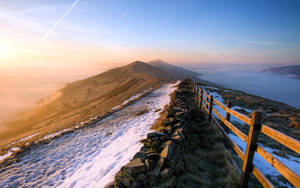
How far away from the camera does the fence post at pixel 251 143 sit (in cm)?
287

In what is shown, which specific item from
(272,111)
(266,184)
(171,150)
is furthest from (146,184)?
(272,111)

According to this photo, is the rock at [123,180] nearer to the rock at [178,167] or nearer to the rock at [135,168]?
the rock at [135,168]

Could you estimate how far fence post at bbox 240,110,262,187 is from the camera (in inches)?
113

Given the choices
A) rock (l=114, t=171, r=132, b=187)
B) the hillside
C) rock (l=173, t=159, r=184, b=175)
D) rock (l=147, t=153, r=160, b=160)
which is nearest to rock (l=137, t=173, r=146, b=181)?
rock (l=114, t=171, r=132, b=187)

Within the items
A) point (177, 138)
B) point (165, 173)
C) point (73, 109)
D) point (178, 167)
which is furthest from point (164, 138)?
point (73, 109)

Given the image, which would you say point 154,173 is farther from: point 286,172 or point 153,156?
point 286,172

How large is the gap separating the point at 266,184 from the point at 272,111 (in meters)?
15.0

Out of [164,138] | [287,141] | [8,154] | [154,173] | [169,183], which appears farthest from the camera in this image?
[8,154]

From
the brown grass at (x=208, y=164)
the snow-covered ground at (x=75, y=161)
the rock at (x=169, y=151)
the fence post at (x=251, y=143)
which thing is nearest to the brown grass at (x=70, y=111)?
the snow-covered ground at (x=75, y=161)

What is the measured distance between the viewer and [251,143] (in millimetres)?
3021

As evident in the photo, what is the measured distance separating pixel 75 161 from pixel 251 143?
24.0 ft

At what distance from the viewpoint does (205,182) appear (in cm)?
367

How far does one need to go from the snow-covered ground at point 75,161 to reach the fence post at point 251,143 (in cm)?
363

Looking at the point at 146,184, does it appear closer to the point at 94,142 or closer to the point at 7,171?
the point at 94,142
